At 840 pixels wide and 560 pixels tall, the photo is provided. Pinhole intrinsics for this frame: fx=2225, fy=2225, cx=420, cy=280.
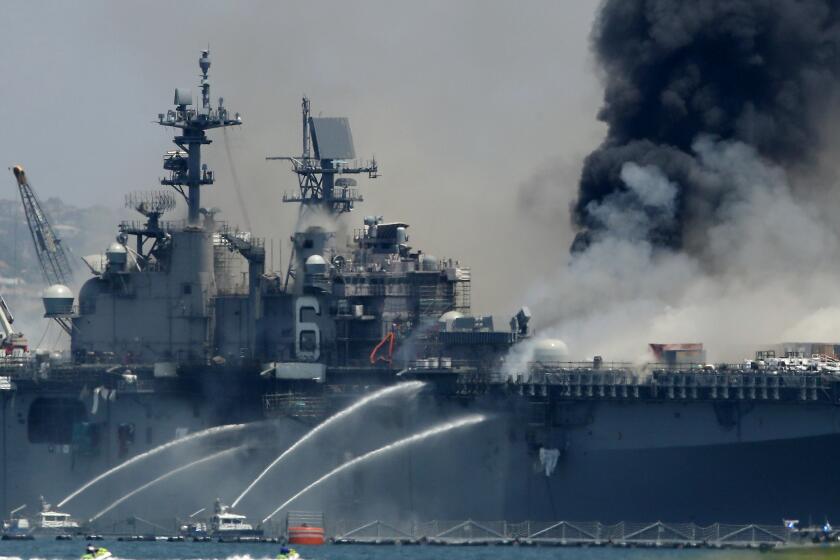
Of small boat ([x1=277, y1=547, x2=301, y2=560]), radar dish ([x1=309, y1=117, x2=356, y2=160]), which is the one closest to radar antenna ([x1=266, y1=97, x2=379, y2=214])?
radar dish ([x1=309, y1=117, x2=356, y2=160])

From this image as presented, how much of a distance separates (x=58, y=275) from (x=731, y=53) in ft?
118

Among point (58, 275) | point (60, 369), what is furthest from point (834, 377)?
point (58, 275)

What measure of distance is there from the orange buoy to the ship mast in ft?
63.0

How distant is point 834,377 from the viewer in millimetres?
84062

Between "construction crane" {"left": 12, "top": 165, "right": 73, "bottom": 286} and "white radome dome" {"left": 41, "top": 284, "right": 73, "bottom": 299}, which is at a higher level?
"construction crane" {"left": 12, "top": 165, "right": 73, "bottom": 286}

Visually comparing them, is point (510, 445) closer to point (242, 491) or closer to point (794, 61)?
point (242, 491)

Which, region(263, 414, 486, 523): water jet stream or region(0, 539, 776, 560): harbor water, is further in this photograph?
region(263, 414, 486, 523): water jet stream

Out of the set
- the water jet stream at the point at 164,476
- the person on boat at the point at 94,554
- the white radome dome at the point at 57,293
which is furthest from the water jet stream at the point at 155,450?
the person on boat at the point at 94,554

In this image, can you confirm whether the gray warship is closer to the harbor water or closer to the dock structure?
the dock structure

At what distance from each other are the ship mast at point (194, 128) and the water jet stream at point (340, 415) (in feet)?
45.3

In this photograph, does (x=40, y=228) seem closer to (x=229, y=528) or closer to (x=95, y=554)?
(x=229, y=528)

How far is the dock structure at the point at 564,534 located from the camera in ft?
278

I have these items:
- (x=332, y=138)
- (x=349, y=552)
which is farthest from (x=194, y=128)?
(x=349, y=552)

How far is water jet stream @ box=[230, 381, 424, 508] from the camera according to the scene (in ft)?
305
